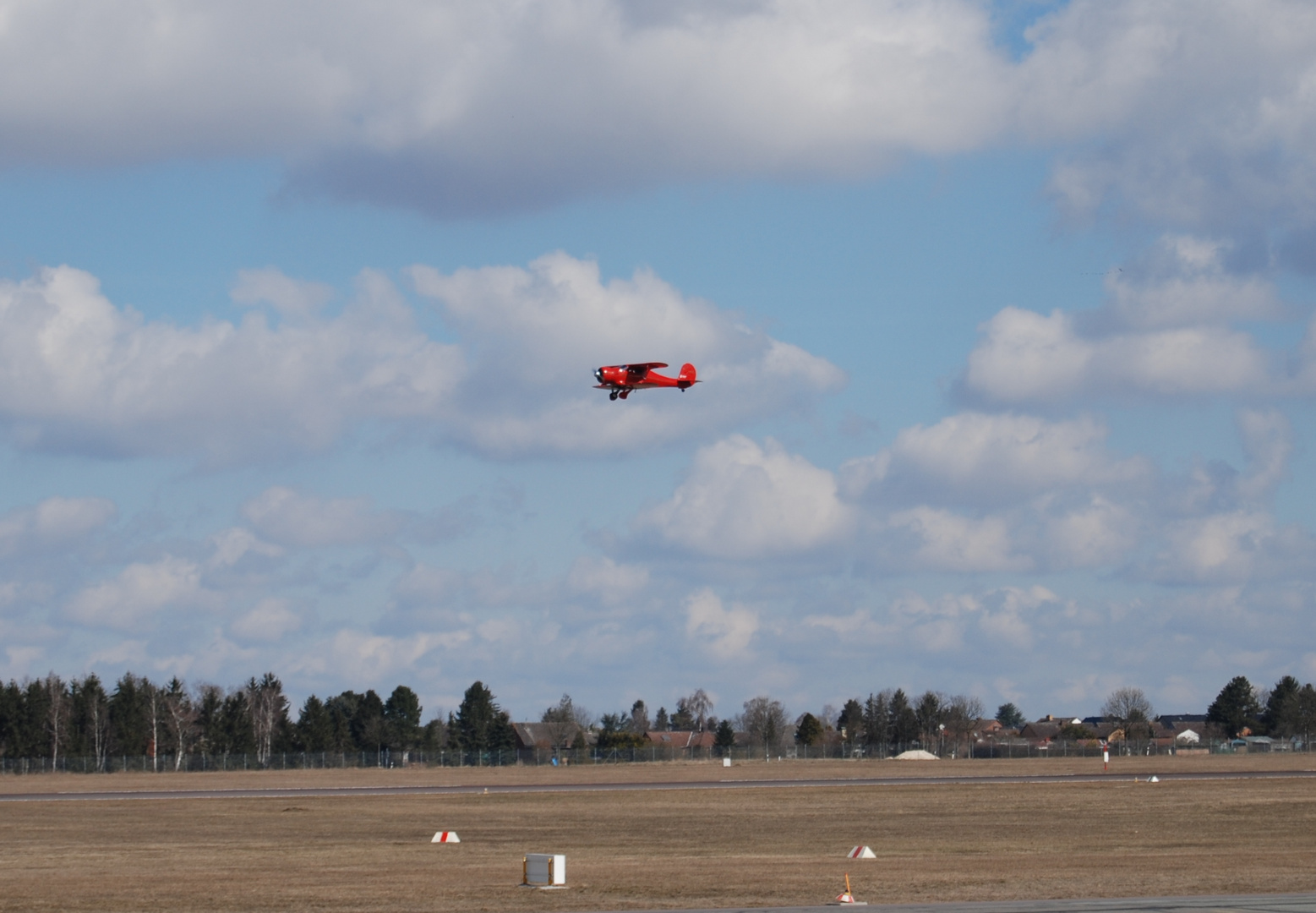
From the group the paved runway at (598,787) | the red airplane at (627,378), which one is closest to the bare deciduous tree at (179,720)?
the paved runway at (598,787)

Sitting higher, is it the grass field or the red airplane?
the red airplane

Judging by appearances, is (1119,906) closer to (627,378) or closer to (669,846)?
(669,846)

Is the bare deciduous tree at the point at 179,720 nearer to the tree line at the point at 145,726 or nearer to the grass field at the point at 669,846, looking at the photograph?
the tree line at the point at 145,726

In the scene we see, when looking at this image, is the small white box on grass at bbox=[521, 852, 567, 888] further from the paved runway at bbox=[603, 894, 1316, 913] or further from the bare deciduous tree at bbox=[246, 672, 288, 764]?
the bare deciduous tree at bbox=[246, 672, 288, 764]

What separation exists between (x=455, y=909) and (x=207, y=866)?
14.4 meters

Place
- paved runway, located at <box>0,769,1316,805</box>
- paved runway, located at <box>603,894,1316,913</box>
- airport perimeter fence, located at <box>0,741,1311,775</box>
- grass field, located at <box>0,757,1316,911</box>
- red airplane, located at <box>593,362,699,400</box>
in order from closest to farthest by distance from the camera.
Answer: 1. paved runway, located at <box>603,894,1316,913</box>
2. grass field, located at <box>0,757,1316,911</box>
3. red airplane, located at <box>593,362,699,400</box>
4. paved runway, located at <box>0,769,1316,805</box>
5. airport perimeter fence, located at <box>0,741,1311,775</box>

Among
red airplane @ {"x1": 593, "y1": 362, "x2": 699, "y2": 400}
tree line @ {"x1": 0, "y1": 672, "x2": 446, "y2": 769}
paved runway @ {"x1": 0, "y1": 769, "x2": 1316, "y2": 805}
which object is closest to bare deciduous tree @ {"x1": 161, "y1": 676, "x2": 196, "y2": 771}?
tree line @ {"x1": 0, "y1": 672, "x2": 446, "y2": 769}

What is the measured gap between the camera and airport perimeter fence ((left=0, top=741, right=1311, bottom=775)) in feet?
488

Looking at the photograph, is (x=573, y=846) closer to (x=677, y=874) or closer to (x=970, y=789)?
(x=677, y=874)

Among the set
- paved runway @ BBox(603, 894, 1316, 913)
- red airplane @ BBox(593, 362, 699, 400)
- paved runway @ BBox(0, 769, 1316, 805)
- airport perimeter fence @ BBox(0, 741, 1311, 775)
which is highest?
red airplane @ BBox(593, 362, 699, 400)

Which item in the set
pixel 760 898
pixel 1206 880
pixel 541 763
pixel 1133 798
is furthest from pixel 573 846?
pixel 541 763

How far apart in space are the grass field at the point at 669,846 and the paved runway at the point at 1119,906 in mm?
1601

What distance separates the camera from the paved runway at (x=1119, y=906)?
92.7ft

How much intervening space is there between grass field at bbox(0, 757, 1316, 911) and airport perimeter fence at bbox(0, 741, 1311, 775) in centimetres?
7440
